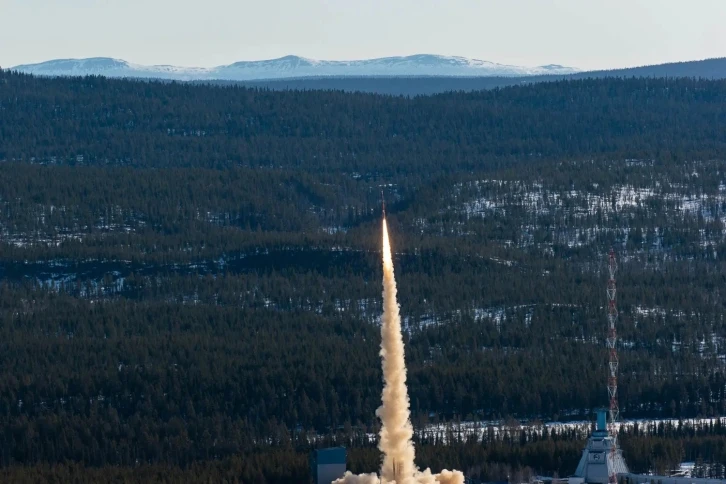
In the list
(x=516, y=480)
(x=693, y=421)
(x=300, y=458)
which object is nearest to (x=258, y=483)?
(x=300, y=458)

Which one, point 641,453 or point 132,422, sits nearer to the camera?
point 641,453

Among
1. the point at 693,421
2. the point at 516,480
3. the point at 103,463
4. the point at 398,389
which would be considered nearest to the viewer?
the point at 398,389

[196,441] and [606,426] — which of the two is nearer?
[606,426]

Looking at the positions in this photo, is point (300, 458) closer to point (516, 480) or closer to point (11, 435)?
point (516, 480)

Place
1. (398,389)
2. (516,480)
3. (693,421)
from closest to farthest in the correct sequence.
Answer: (398,389), (516,480), (693,421)

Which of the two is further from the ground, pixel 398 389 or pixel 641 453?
pixel 398 389

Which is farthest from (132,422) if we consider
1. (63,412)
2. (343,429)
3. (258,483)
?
(258,483)

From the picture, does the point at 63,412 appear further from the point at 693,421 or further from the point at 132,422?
the point at 693,421

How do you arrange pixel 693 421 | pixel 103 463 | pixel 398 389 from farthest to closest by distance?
1. pixel 693 421
2. pixel 103 463
3. pixel 398 389

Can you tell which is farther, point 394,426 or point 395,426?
point 395,426
